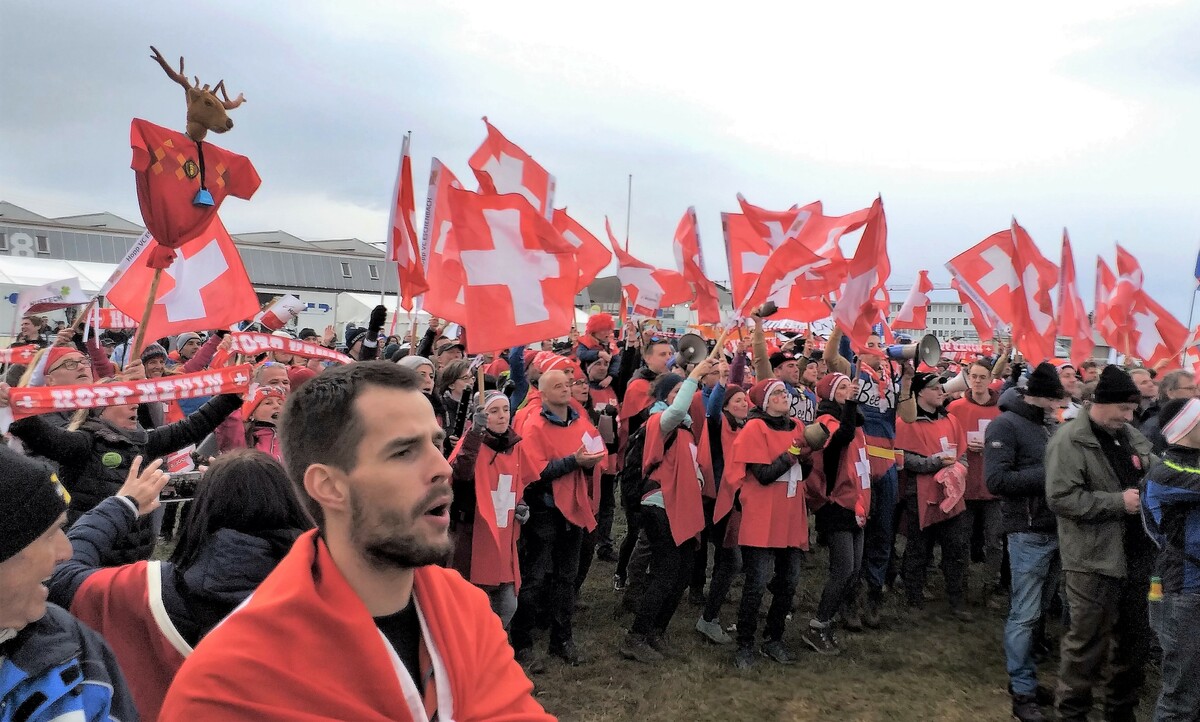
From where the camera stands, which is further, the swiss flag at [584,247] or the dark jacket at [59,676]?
the swiss flag at [584,247]

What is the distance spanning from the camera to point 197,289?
640 centimetres

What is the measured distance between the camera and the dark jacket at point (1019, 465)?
550 centimetres

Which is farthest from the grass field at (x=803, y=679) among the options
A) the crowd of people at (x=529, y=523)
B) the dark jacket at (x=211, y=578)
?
the dark jacket at (x=211, y=578)

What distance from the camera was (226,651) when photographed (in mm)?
1688

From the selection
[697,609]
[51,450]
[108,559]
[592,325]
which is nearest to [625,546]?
[697,609]

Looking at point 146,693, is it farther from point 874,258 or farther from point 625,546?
point 874,258

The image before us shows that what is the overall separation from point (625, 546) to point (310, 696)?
6.66 metres

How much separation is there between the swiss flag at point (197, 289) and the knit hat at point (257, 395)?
102 cm

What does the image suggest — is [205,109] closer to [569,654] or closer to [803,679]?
[569,654]

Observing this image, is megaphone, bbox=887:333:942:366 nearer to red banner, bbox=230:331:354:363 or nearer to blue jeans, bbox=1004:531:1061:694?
blue jeans, bbox=1004:531:1061:694

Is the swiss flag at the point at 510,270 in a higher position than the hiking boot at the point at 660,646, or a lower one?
higher

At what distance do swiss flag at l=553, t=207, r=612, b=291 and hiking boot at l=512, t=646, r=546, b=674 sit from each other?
4672 millimetres

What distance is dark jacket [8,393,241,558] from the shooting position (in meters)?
4.22

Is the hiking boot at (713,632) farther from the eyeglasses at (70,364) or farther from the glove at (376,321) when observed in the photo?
the eyeglasses at (70,364)
